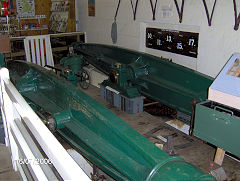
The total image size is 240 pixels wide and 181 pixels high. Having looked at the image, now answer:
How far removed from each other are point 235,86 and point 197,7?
5.83ft

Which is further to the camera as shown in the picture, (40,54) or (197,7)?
(40,54)

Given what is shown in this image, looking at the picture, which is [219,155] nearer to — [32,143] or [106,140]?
[106,140]

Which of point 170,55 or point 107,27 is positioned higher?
point 107,27

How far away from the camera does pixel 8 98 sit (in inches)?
61.2

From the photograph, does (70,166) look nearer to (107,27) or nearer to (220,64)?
(220,64)

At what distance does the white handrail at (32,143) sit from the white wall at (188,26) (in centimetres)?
279

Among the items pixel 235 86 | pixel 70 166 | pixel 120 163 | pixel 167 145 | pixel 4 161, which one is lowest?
pixel 167 145

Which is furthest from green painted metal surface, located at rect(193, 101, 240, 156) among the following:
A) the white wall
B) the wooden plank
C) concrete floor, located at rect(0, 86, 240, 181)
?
the white wall

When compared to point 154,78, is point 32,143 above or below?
above

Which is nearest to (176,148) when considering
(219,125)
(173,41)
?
(219,125)

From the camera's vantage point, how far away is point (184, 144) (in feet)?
9.67

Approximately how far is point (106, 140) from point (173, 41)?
9.58ft

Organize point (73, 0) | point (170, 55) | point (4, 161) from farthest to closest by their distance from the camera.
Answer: point (73, 0) → point (170, 55) → point (4, 161)

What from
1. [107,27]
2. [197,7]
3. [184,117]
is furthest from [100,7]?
[184,117]
